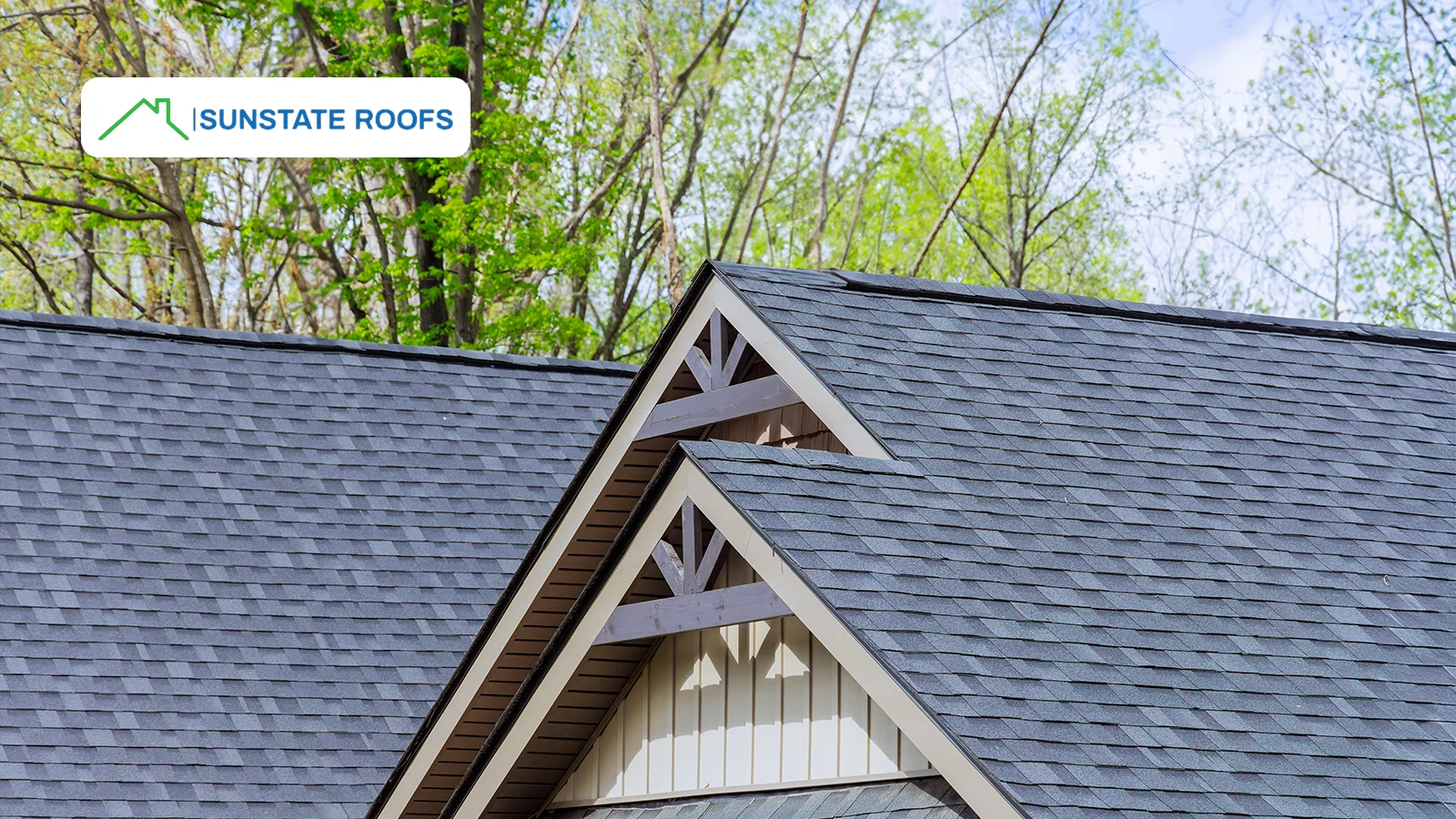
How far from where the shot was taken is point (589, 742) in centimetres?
778

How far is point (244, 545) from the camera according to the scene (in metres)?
11.5

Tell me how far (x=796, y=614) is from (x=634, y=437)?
1938mm

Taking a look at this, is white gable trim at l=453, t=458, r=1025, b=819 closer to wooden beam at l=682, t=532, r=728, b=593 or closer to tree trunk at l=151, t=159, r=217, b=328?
wooden beam at l=682, t=532, r=728, b=593

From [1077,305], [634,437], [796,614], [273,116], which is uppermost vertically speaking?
[273,116]

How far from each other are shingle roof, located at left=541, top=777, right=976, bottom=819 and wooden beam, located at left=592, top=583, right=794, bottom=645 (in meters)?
0.74

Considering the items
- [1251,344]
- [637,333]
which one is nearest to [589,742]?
[1251,344]

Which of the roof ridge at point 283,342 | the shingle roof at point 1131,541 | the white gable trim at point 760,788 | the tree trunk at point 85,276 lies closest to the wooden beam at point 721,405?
the shingle roof at point 1131,541

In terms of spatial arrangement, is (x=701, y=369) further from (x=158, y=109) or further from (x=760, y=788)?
(x=158, y=109)

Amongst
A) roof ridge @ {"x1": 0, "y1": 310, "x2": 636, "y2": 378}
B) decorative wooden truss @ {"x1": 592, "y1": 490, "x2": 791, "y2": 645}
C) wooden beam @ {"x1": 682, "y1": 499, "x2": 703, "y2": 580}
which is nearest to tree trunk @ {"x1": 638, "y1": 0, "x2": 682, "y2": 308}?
roof ridge @ {"x1": 0, "y1": 310, "x2": 636, "y2": 378}

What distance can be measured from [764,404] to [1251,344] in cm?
386

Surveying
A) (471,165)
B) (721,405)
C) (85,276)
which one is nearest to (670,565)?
(721,405)

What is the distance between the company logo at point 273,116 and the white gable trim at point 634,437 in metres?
16.9

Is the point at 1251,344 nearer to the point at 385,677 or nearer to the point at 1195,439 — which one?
the point at 1195,439

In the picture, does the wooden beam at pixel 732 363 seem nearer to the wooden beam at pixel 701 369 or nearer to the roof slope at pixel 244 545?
the wooden beam at pixel 701 369
